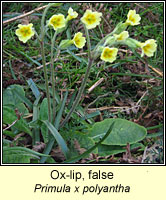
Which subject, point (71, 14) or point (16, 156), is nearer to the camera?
point (71, 14)

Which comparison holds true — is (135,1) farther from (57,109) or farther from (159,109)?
(57,109)

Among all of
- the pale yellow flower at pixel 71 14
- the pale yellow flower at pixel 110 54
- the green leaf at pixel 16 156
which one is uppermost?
the pale yellow flower at pixel 71 14

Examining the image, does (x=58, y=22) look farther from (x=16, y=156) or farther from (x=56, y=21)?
(x=16, y=156)

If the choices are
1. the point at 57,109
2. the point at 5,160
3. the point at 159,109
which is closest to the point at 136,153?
the point at 159,109

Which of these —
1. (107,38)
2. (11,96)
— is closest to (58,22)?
(107,38)

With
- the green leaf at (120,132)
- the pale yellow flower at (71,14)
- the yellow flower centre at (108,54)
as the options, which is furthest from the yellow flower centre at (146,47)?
the green leaf at (120,132)

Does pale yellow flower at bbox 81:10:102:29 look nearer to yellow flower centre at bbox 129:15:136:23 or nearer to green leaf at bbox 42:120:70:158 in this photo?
yellow flower centre at bbox 129:15:136:23

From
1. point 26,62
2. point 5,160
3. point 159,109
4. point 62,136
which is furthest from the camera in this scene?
point 26,62

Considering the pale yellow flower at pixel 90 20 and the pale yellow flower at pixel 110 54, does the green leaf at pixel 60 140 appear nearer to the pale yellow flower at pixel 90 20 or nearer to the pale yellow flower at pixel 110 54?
the pale yellow flower at pixel 110 54
